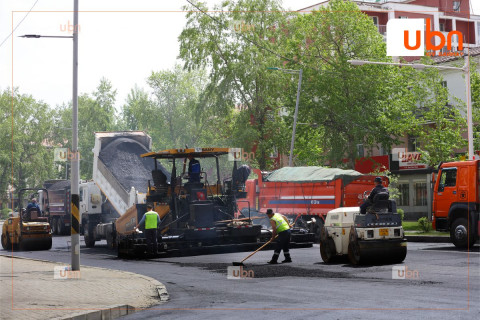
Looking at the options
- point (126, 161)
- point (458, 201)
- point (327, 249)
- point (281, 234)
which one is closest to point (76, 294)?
point (281, 234)

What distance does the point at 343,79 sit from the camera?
46000mm

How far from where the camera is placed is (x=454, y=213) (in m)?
22.8

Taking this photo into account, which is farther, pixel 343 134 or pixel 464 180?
pixel 343 134

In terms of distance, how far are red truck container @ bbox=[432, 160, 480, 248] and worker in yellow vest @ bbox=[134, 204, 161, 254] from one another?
886 cm

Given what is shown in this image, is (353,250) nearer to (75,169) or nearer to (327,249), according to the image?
(327,249)

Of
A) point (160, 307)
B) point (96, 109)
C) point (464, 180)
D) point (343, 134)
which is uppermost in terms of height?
point (96, 109)

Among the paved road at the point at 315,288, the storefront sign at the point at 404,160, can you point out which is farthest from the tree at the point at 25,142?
the paved road at the point at 315,288

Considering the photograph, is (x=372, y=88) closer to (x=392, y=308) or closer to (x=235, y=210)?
(x=235, y=210)

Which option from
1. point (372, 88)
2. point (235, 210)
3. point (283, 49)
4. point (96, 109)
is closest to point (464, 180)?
point (235, 210)

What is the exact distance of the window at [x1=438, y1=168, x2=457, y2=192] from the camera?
902 inches

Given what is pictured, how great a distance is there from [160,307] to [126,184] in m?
16.3

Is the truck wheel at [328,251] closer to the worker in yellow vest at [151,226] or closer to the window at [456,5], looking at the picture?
the worker in yellow vest at [151,226]

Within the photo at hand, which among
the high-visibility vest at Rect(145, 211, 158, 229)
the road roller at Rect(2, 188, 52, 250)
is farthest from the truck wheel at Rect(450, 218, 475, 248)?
the road roller at Rect(2, 188, 52, 250)

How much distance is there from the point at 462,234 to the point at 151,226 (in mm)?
9228
